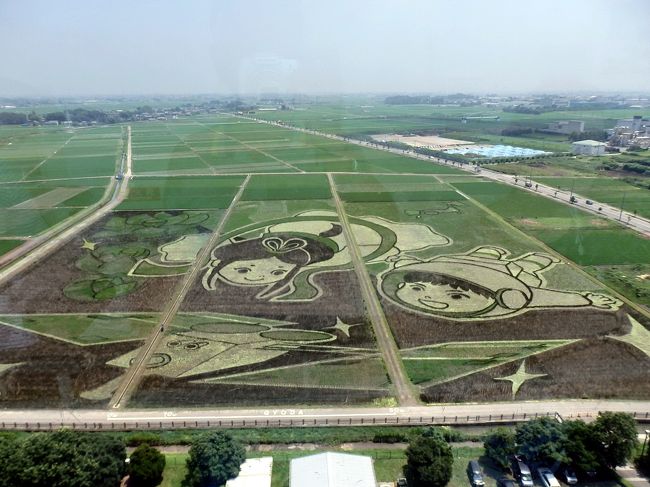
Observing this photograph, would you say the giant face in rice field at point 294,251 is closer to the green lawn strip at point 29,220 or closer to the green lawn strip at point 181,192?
the green lawn strip at point 181,192

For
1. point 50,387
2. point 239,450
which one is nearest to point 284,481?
point 239,450

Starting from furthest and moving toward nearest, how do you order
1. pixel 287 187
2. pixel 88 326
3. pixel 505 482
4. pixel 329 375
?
pixel 287 187, pixel 88 326, pixel 329 375, pixel 505 482

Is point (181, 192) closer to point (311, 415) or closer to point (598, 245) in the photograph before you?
point (311, 415)

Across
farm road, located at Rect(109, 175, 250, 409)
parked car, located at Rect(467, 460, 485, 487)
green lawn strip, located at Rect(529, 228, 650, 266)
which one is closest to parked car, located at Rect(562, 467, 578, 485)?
parked car, located at Rect(467, 460, 485, 487)

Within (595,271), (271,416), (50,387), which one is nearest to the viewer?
(271,416)

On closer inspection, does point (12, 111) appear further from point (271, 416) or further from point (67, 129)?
point (271, 416)

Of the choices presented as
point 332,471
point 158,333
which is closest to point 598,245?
point 332,471
